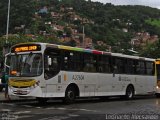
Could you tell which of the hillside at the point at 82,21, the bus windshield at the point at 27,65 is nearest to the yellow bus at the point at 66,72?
the bus windshield at the point at 27,65

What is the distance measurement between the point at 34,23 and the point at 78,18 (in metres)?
13.9

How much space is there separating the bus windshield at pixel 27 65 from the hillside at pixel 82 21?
44.9 meters

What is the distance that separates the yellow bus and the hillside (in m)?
39.4

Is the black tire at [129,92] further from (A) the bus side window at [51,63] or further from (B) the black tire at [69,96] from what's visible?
(A) the bus side window at [51,63]

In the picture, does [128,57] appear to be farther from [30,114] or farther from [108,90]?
[30,114]

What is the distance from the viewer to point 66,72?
845 inches

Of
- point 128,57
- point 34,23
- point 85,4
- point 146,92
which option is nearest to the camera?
point 128,57

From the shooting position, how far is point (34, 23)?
75812 millimetres

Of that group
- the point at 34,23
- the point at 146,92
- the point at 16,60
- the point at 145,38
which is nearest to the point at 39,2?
the point at 34,23

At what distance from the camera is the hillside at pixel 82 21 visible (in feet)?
242

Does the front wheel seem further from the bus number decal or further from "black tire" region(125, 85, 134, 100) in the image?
the bus number decal

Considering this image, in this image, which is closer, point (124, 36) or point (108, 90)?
point (108, 90)

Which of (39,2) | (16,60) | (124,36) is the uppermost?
(39,2)

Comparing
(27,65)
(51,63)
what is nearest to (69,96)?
(51,63)
